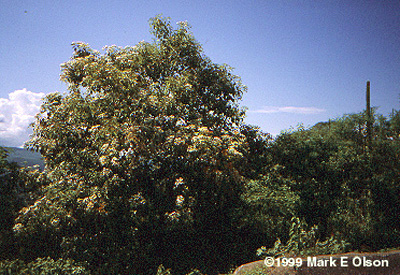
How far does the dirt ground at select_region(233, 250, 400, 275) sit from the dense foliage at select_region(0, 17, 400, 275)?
874 mm

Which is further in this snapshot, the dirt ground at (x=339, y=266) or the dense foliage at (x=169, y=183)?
the dense foliage at (x=169, y=183)

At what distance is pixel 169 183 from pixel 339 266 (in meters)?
5.11

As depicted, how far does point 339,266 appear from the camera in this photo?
21.6ft

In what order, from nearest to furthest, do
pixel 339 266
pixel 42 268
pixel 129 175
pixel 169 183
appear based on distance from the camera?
pixel 339 266 < pixel 42 268 < pixel 129 175 < pixel 169 183

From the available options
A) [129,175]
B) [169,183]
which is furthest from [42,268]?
[169,183]

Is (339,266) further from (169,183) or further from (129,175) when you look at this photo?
(129,175)

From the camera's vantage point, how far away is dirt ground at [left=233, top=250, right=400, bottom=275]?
6.40 m

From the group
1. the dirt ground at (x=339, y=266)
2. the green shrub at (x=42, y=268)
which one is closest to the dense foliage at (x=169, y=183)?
the green shrub at (x=42, y=268)

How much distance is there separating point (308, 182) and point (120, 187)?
28.1 feet

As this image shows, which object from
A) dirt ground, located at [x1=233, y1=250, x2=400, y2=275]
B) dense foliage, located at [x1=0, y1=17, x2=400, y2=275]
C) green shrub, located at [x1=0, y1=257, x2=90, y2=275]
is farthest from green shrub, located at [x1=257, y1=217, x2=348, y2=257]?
green shrub, located at [x1=0, y1=257, x2=90, y2=275]

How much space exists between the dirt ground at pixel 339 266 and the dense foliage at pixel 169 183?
87 cm

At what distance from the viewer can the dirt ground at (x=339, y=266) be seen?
6398mm

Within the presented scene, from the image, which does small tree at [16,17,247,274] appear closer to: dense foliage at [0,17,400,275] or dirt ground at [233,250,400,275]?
dense foliage at [0,17,400,275]

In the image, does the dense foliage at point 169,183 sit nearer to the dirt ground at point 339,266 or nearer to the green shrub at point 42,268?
the green shrub at point 42,268
